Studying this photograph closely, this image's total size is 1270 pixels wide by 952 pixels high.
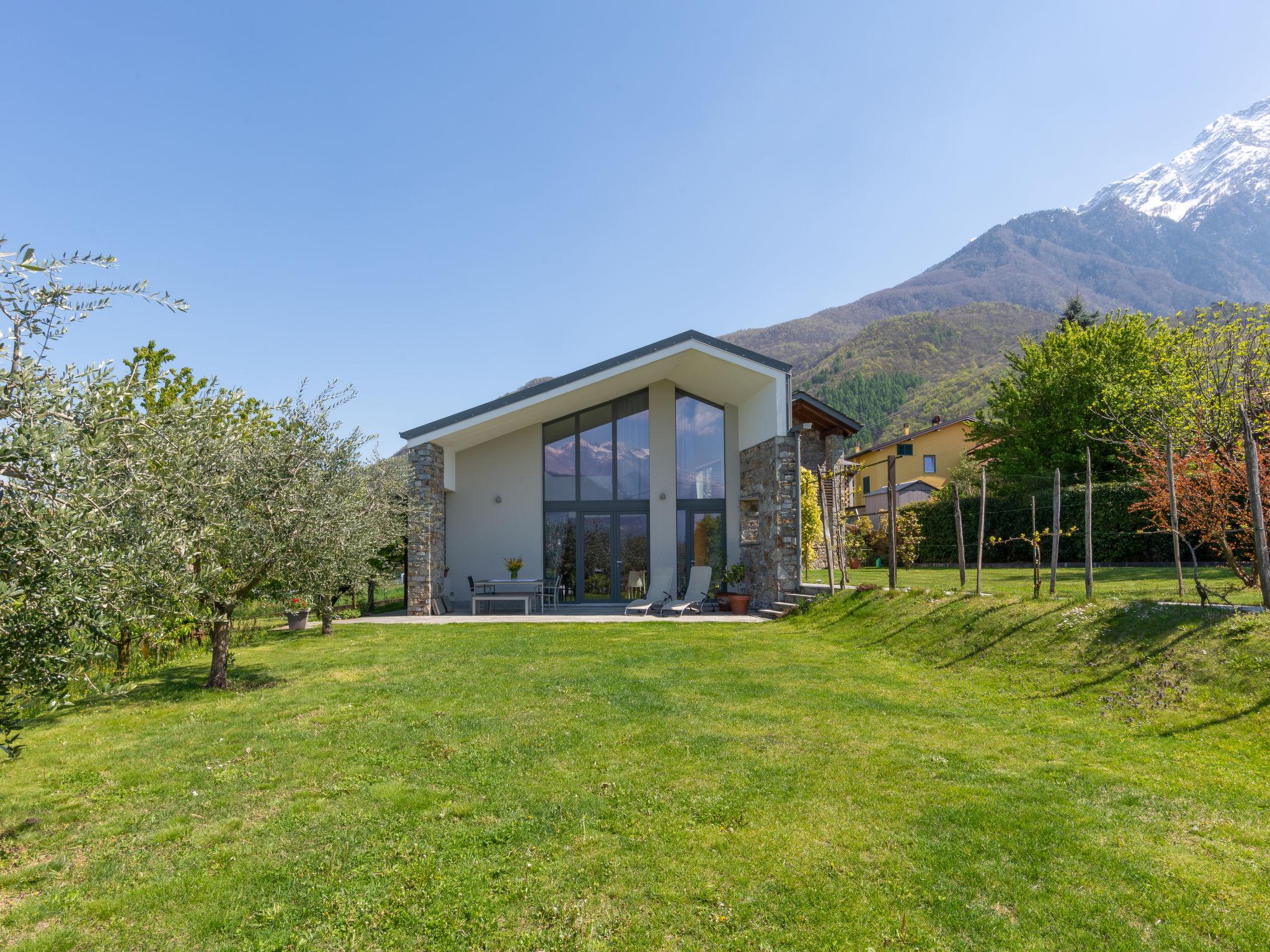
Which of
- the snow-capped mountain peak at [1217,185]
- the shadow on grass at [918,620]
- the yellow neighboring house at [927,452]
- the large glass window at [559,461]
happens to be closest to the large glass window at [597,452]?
the large glass window at [559,461]

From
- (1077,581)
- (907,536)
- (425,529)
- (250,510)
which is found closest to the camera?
(250,510)

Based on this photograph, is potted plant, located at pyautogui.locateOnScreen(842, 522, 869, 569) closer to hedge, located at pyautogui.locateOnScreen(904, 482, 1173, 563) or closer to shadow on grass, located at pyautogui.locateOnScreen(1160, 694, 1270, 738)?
hedge, located at pyautogui.locateOnScreen(904, 482, 1173, 563)

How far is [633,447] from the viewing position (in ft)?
51.4

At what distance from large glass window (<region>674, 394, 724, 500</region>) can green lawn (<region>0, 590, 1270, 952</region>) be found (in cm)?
863

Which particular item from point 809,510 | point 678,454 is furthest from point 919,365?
point 678,454

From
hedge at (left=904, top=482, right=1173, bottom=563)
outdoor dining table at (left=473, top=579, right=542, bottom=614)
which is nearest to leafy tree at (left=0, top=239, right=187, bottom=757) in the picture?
outdoor dining table at (left=473, top=579, right=542, bottom=614)

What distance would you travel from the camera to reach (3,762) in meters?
4.70

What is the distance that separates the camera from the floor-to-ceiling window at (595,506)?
50.5ft

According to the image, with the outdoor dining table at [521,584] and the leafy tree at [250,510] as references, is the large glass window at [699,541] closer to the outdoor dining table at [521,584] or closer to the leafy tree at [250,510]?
the outdoor dining table at [521,584]

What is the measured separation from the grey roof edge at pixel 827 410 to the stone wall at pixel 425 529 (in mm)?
8652

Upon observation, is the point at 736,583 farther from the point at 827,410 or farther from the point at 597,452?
the point at 827,410

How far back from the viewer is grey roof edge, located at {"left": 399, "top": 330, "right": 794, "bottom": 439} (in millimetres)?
13117

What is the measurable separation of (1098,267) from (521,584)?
149 m

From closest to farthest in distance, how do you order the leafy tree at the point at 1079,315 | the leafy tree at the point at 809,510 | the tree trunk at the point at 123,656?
the tree trunk at the point at 123,656
the leafy tree at the point at 809,510
the leafy tree at the point at 1079,315
